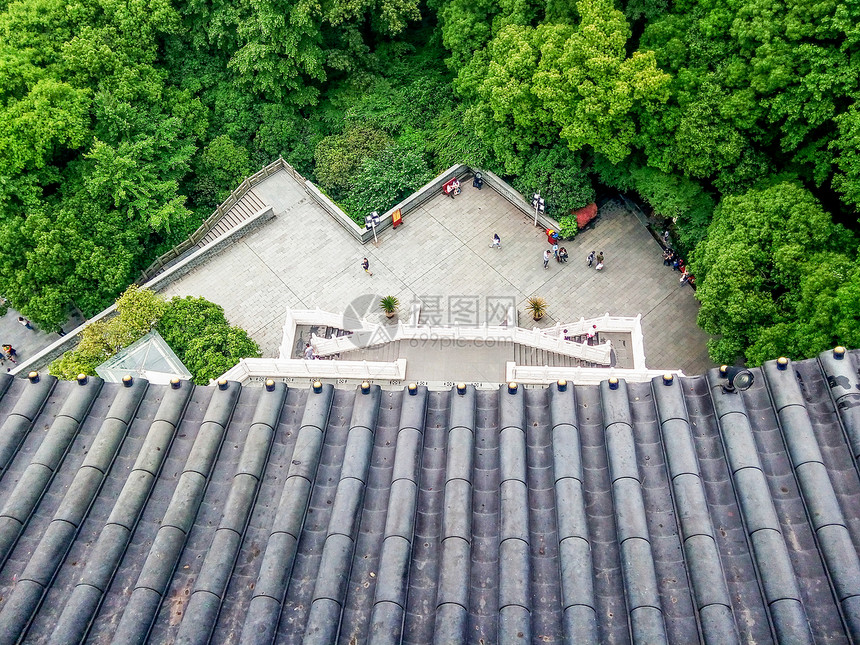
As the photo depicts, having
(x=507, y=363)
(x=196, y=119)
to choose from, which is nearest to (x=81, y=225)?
(x=196, y=119)

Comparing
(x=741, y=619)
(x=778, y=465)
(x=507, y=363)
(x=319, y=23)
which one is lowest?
(x=741, y=619)

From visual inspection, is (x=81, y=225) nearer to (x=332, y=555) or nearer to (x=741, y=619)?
(x=332, y=555)

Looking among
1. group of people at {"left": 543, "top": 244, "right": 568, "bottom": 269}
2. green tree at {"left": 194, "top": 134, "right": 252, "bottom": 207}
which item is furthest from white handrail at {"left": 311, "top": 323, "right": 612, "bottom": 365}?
green tree at {"left": 194, "top": 134, "right": 252, "bottom": 207}

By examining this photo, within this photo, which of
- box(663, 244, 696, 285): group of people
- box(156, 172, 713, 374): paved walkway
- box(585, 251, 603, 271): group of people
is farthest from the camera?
box(585, 251, 603, 271): group of people

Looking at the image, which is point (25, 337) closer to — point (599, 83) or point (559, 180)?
point (559, 180)

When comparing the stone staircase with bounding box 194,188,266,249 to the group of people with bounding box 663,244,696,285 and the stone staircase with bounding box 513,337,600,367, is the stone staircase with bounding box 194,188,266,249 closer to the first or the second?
the stone staircase with bounding box 513,337,600,367

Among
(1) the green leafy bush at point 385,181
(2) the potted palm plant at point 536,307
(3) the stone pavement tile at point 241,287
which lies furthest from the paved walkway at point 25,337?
(2) the potted palm plant at point 536,307
